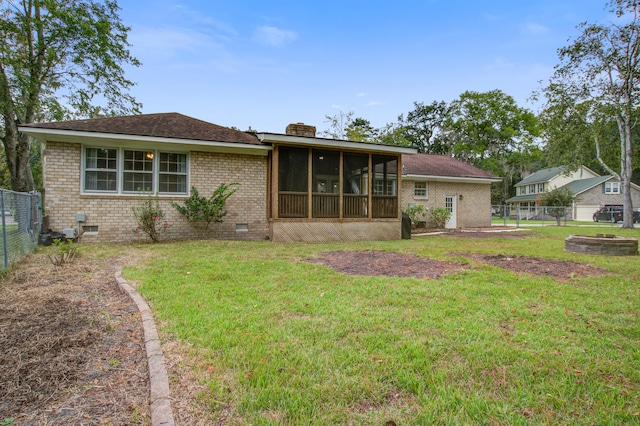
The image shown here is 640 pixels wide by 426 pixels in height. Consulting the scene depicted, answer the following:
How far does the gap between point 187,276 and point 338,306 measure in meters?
2.79

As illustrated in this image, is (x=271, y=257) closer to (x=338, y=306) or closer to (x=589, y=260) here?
(x=338, y=306)

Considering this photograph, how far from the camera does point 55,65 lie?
56.3ft

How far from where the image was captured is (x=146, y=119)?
1091cm

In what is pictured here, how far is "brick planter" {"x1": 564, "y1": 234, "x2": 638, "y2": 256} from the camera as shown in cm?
804

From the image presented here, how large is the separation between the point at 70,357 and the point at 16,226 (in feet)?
19.0

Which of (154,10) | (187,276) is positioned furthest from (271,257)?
(154,10)

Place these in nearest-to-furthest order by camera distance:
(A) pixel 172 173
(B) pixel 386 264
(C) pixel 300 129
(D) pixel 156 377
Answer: (D) pixel 156 377 < (B) pixel 386 264 < (A) pixel 172 173 < (C) pixel 300 129

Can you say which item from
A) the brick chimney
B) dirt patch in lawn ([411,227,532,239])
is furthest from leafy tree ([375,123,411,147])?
the brick chimney

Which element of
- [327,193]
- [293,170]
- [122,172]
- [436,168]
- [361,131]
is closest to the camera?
[122,172]

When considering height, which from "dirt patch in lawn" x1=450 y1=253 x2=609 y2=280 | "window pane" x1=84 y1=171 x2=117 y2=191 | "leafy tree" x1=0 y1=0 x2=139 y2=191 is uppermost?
"leafy tree" x1=0 y1=0 x2=139 y2=191

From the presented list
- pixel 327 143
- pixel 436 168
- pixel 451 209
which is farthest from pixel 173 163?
pixel 451 209

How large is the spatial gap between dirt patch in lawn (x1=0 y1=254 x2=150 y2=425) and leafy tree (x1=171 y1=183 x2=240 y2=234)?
18.9 ft

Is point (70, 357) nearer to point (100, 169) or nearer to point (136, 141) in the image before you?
point (136, 141)

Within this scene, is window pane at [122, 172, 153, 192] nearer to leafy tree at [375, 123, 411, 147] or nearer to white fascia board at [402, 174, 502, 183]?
white fascia board at [402, 174, 502, 183]
